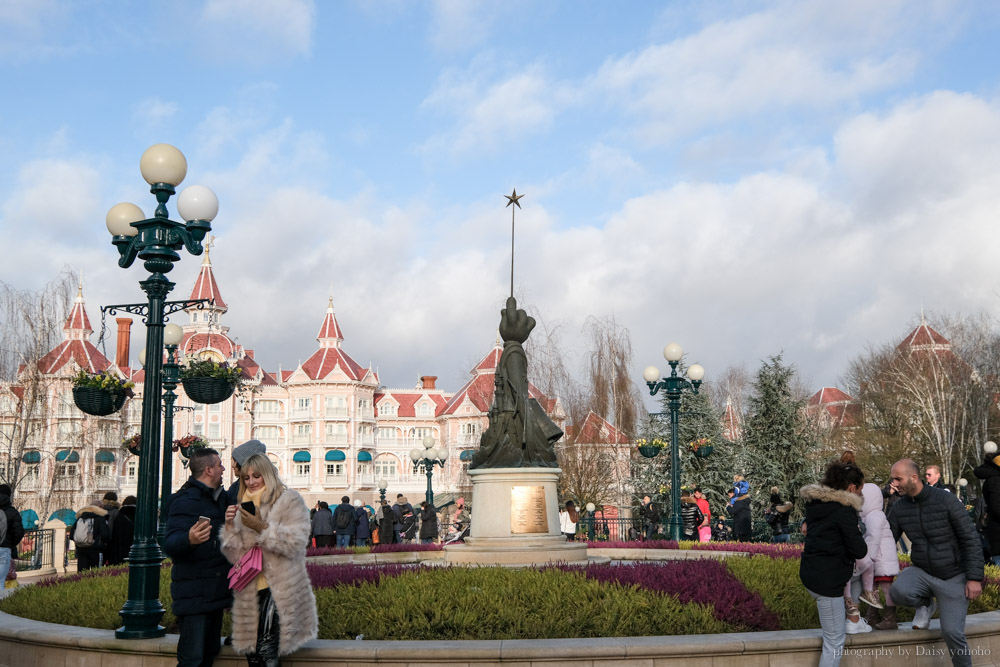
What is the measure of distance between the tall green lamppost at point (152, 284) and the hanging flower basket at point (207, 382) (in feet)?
17.4

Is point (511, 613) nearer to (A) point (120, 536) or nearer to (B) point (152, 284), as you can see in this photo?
(B) point (152, 284)

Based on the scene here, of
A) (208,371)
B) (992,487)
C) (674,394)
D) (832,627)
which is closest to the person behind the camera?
(832,627)

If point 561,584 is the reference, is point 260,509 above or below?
above

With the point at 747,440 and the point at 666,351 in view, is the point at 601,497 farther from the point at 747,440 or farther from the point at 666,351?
the point at 666,351

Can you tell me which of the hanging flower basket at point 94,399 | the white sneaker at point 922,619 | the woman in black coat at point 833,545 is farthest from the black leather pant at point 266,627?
the hanging flower basket at point 94,399

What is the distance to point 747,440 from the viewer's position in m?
40.7

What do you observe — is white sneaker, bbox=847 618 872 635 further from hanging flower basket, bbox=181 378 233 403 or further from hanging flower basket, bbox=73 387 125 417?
hanging flower basket, bbox=181 378 233 403

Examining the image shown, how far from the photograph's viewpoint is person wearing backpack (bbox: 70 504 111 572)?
51.1ft

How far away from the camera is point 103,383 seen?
41.3 ft

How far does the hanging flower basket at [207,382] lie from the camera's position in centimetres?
1436

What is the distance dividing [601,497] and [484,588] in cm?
3124

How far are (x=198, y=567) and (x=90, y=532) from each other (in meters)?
11.2

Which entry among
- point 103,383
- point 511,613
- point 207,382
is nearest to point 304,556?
point 511,613

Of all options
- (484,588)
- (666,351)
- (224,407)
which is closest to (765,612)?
(484,588)
